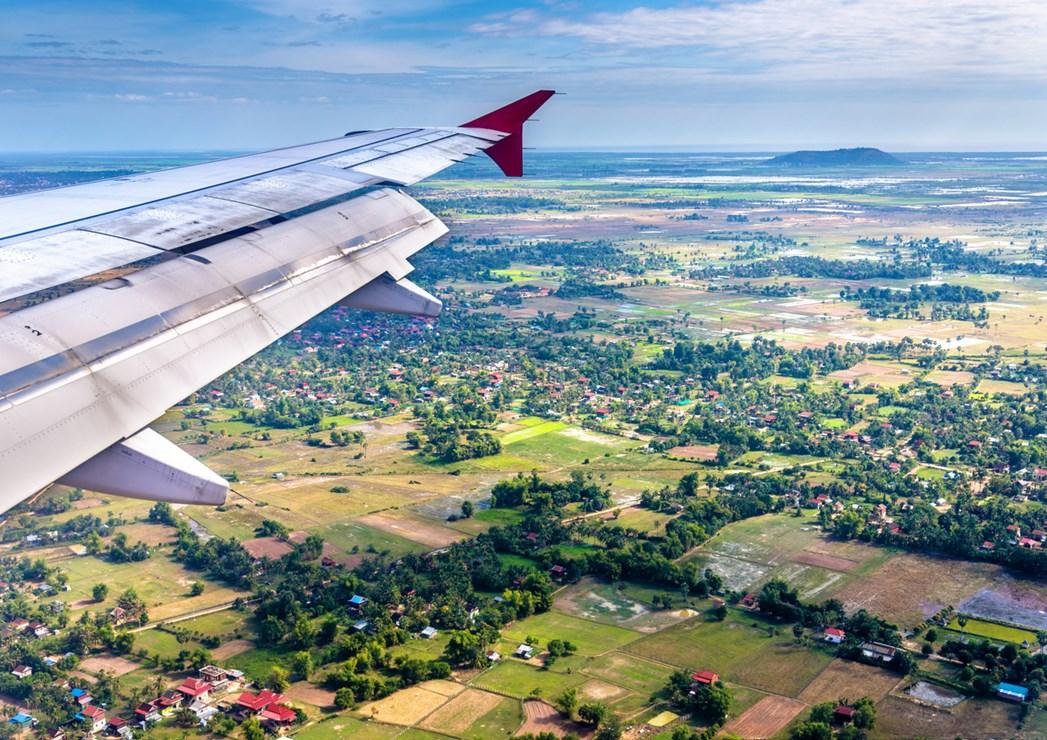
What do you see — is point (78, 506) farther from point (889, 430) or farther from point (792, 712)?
point (889, 430)

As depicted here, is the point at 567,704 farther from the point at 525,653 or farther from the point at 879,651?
the point at 879,651

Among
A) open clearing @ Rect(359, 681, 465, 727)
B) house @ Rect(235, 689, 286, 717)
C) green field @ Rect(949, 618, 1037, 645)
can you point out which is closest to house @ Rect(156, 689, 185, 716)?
house @ Rect(235, 689, 286, 717)

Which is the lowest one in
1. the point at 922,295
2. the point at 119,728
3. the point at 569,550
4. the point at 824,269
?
the point at 569,550

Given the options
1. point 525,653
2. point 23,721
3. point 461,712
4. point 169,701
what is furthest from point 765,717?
point 23,721

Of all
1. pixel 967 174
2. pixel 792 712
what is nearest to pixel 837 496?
pixel 792 712

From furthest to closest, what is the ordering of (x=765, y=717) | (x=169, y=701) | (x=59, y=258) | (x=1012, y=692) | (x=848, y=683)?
(x=848, y=683) < (x=1012, y=692) < (x=169, y=701) < (x=765, y=717) < (x=59, y=258)

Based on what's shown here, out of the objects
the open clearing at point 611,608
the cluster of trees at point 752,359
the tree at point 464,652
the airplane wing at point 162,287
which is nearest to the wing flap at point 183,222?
the airplane wing at point 162,287

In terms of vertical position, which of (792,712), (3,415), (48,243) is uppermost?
(48,243)
